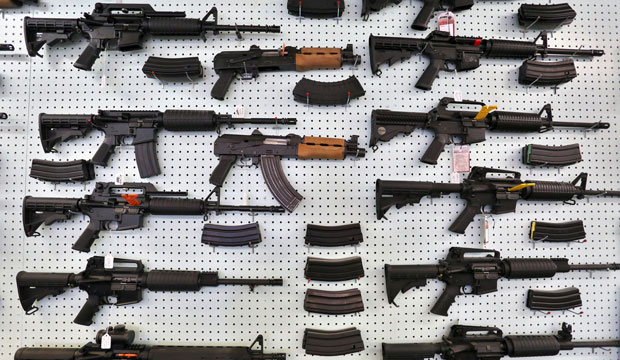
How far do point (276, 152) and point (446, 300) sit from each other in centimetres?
235

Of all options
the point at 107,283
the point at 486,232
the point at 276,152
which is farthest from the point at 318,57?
the point at 107,283

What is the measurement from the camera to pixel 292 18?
3.73 m

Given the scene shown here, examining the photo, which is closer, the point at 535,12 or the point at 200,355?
the point at 200,355

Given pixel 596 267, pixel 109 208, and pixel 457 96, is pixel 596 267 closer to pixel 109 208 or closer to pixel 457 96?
pixel 457 96

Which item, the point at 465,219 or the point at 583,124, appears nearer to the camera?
the point at 465,219

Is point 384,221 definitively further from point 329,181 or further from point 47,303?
point 47,303

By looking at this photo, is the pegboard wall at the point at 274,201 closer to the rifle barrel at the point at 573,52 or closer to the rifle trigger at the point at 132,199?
the rifle trigger at the point at 132,199

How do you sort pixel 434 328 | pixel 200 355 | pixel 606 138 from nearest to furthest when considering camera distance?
pixel 200 355 < pixel 434 328 < pixel 606 138

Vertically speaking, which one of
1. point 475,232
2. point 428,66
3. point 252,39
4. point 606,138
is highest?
point 252,39

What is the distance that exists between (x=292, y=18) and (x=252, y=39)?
1.63 feet

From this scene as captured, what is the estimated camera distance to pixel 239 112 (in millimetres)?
3609

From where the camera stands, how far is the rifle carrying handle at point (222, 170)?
3.49 m

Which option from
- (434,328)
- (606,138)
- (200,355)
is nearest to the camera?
(200,355)

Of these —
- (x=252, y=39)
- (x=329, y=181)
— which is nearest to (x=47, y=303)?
(x=329, y=181)
